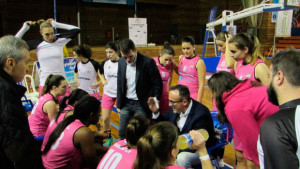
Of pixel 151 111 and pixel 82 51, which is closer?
pixel 151 111

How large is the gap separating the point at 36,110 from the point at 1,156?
1.32m

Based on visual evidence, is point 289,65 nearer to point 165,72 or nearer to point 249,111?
point 249,111

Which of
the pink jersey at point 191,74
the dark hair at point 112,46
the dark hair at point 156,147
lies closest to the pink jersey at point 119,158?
the dark hair at point 156,147

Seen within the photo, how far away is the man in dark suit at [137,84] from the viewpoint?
2.64 meters

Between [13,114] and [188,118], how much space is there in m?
1.42

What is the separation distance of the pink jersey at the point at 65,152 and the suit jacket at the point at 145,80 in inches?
35.6

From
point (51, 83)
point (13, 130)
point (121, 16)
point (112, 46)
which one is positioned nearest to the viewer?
point (13, 130)

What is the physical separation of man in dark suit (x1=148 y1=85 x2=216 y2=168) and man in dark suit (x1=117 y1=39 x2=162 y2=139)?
446 mm

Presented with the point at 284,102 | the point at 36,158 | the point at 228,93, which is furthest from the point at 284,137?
the point at 36,158

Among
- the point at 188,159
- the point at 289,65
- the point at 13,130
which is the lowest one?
the point at 188,159

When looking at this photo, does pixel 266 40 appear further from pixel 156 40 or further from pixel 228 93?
pixel 228 93

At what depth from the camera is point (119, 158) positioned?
154 cm

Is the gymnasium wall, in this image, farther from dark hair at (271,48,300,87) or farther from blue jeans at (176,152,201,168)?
dark hair at (271,48,300,87)

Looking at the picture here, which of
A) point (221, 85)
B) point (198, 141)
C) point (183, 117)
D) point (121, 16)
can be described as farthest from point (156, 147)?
point (121, 16)
